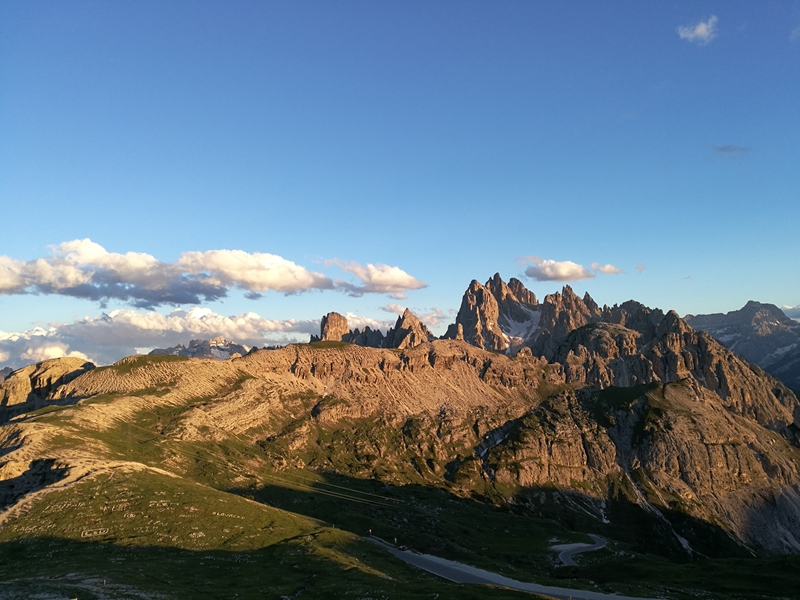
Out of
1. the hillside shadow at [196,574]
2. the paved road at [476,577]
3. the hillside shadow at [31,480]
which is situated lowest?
the paved road at [476,577]

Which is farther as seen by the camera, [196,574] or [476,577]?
[476,577]

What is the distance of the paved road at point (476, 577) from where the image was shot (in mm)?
118938

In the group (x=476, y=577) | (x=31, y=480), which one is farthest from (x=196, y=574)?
(x=31, y=480)

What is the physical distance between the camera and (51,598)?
257 ft

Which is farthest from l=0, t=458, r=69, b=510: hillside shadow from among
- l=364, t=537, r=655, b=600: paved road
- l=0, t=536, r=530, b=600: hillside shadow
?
l=364, t=537, r=655, b=600: paved road

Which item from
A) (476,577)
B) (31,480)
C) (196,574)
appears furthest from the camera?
(31,480)

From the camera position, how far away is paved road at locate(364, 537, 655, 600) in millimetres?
118938

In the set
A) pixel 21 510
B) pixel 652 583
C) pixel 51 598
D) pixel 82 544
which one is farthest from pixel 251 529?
pixel 652 583

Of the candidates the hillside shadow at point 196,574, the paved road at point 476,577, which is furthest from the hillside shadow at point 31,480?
the paved road at point 476,577

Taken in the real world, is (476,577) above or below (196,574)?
below

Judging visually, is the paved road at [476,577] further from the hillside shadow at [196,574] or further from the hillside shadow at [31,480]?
the hillside shadow at [31,480]

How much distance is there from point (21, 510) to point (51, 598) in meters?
75.6

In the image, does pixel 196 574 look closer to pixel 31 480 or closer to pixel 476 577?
pixel 476 577

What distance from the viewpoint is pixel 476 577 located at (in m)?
140
